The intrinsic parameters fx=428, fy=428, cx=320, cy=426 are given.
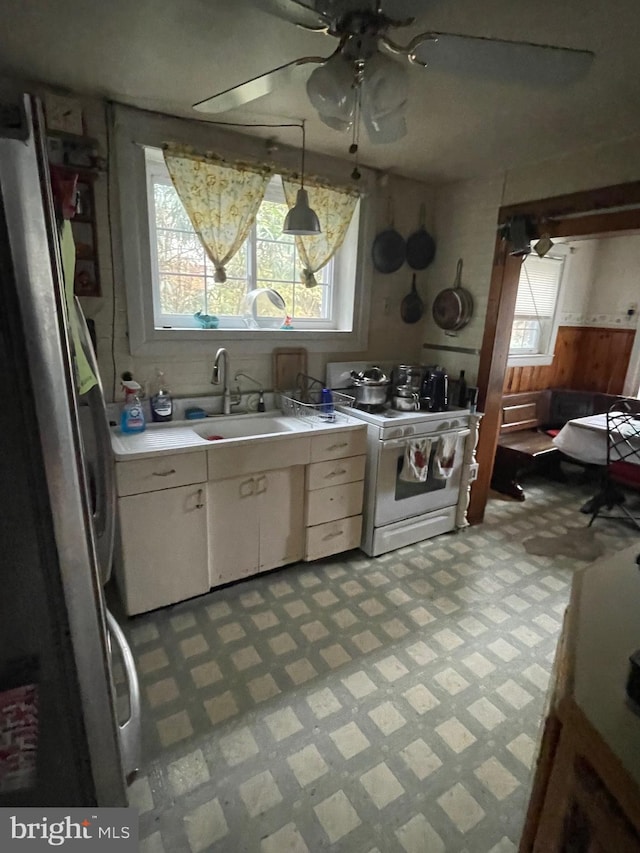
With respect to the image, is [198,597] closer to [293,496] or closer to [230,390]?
[293,496]

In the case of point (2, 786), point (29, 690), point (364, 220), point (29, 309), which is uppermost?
point (364, 220)

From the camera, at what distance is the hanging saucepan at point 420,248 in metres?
3.13

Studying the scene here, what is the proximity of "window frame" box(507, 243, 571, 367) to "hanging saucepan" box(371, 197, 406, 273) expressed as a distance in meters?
1.80

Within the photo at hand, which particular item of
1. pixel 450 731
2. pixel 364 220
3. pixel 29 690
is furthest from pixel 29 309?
pixel 364 220

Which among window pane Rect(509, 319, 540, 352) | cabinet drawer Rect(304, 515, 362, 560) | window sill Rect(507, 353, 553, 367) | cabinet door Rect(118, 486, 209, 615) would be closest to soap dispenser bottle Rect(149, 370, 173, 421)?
cabinet door Rect(118, 486, 209, 615)

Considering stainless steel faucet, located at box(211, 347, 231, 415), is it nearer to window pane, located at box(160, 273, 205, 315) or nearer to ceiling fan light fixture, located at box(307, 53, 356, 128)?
window pane, located at box(160, 273, 205, 315)

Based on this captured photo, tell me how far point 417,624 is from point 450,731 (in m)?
0.57

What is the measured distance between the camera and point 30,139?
537 mm

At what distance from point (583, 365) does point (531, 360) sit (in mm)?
813

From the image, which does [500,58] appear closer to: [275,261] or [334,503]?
[275,261]

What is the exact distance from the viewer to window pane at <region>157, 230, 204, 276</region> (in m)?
2.45

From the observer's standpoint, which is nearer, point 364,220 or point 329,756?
point 329,756

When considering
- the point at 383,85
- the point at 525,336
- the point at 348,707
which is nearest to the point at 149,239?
the point at 383,85

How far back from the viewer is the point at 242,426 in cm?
264
